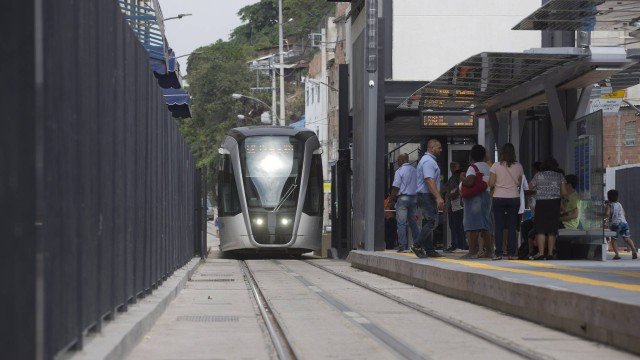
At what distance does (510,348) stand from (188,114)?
42.0m

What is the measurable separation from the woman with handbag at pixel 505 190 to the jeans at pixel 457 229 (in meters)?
5.54

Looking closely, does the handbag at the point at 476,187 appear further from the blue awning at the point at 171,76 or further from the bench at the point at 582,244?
the blue awning at the point at 171,76

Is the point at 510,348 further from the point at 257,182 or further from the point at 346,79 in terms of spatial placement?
the point at 257,182

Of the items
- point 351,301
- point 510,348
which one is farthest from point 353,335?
point 351,301

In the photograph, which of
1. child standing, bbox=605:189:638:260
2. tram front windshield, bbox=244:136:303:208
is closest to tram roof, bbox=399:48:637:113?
child standing, bbox=605:189:638:260

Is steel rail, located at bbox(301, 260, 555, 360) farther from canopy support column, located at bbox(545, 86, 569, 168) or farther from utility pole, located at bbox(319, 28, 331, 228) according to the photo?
utility pole, located at bbox(319, 28, 331, 228)

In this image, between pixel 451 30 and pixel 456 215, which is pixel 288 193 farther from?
pixel 456 215

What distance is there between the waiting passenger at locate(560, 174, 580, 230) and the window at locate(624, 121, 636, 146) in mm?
34892

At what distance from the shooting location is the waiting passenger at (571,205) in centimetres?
1861

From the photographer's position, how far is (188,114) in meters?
50.7

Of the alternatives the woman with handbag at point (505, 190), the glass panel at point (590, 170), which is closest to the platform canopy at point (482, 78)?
the glass panel at point (590, 170)

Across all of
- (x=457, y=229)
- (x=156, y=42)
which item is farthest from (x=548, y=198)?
(x=156, y=42)

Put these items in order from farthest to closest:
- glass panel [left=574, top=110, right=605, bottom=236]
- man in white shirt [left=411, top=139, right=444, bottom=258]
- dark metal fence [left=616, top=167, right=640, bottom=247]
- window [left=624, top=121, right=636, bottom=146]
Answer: window [left=624, top=121, right=636, bottom=146] < dark metal fence [left=616, top=167, right=640, bottom=247] < man in white shirt [left=411, top=139, right=444, bottom=258] < glass panel [left=574, top=110, right=605, bottom=236]

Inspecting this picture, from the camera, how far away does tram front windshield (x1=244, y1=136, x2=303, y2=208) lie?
31.7 m
